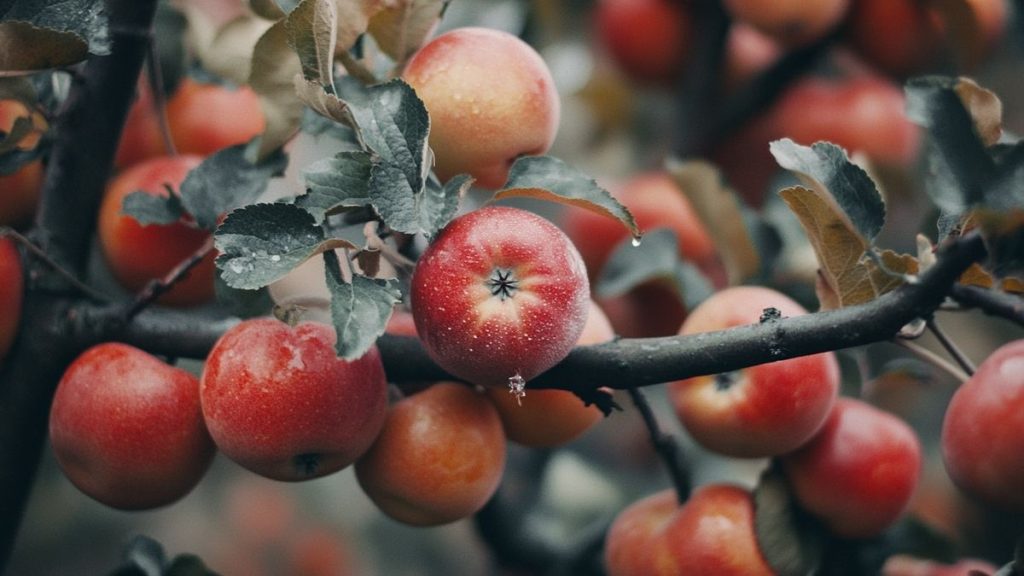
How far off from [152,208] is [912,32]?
91cm

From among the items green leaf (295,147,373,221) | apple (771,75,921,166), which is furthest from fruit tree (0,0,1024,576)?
apple (771,75,921,166)

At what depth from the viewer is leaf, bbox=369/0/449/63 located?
74cm

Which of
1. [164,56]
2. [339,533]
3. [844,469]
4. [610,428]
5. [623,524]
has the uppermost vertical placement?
[164,56]

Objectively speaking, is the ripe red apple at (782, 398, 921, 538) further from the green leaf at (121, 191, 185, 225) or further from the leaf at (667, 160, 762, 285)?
the green leaf at (121, 191, 185, 225)

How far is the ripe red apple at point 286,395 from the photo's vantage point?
0.65 m

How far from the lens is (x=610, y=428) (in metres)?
1.67

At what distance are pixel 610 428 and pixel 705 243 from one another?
56 centimetres

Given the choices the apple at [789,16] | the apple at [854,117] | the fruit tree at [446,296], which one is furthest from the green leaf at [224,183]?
the apple at [854,117]

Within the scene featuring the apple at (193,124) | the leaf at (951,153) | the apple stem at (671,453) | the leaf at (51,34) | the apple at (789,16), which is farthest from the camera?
the apple at (789,16)

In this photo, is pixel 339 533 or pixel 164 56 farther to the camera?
pixel 339 533

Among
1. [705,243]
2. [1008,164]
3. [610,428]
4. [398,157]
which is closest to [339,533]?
[610,428]

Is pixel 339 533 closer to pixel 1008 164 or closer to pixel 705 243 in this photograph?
pixel 705 243

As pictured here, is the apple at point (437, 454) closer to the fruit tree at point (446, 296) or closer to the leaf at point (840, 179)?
the fruit tree at point (446, 296)

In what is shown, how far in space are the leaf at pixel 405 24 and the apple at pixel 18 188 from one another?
12.2 inches
